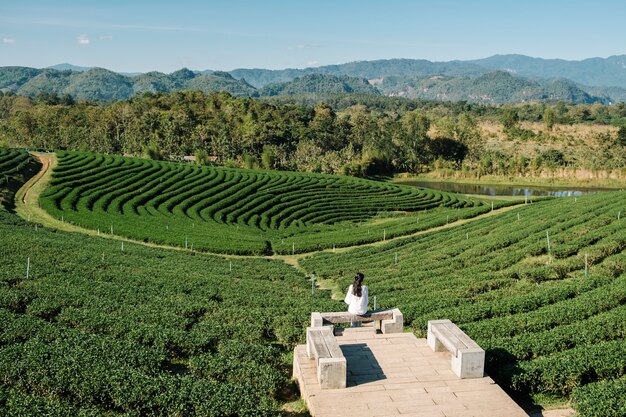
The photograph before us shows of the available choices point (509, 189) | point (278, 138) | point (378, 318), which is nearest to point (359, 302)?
point (378, 318)

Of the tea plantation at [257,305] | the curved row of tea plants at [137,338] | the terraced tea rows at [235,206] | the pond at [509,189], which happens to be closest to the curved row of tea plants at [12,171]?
the terraced tea rows at [235,206]

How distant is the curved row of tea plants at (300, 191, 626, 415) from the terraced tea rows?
7.85 meters

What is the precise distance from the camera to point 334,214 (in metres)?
61.4

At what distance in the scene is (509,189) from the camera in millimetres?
94000

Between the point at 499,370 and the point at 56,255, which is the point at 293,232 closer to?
the point at 56,255

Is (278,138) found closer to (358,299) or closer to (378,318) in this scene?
(378,318)

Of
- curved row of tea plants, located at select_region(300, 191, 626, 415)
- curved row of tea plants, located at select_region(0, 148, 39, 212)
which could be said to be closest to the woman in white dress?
curved row of tea plants, located at select_region(300, 191, 626, 415)

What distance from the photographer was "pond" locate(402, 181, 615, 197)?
86.6 m

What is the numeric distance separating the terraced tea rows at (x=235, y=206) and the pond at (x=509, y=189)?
71.0 feet

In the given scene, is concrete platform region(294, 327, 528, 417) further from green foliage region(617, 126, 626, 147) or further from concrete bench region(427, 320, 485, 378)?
green foliage region(617, 126, 626, 147)

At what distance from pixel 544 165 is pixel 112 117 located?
337 ft

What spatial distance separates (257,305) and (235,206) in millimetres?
40528

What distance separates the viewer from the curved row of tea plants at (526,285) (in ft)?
38.7

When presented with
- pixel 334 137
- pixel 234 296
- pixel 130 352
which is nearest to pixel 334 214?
pixel 234 296
